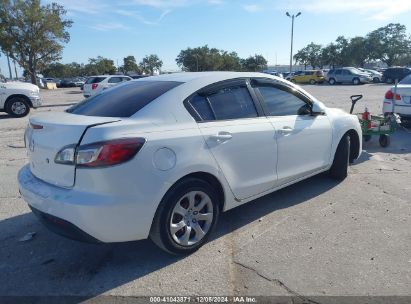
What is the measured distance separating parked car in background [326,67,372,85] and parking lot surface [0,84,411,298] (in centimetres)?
3752

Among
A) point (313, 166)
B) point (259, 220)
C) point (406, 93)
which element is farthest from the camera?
point (406, 93)

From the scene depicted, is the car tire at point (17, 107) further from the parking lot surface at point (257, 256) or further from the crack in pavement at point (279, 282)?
the crack in pavement at point (279, 282)

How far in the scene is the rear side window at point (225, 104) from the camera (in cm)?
368

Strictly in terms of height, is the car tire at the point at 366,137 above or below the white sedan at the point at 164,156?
below

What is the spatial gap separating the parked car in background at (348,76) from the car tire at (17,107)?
33.7 meters

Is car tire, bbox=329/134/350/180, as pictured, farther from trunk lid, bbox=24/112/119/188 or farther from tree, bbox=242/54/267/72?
tree, bbox=242/54/267/72

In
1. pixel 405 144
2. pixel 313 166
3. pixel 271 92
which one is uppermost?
pixel 271 92

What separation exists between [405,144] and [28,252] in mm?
7692

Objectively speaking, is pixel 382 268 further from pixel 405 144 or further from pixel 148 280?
pixel 405 144

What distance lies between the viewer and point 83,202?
298 cm

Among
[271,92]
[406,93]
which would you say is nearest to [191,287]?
[271,92]

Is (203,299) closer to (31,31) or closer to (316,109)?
(316,109)

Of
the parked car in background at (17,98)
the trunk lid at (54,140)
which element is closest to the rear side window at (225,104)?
the trunk lid at (54,140)

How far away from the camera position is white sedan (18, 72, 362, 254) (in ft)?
9.89
